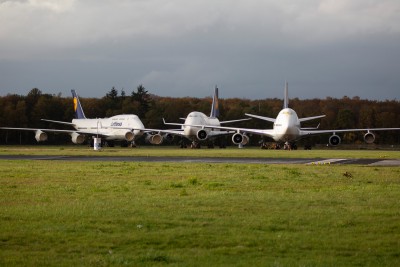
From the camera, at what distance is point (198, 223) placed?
39.7 feet

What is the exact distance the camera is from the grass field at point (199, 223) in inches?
367

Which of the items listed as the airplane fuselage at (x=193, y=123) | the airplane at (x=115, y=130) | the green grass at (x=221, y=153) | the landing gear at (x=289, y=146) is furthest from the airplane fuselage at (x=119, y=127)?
the green grass at (x=221, y=153)

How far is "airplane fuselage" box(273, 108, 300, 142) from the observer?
66.9m

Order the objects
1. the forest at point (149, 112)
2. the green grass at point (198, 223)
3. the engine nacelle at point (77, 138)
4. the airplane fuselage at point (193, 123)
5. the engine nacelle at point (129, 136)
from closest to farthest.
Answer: the green grass at point (198, 223)
the airplane fuselage at point (193, 123)
the engine nacelle at point (129, 136)
the engine nacelle at point (77, 138)
the forest at point (149, 112)

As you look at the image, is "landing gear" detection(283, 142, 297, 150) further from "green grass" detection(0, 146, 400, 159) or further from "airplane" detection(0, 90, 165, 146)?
"airplane" detection(0, 90, 165, 146)

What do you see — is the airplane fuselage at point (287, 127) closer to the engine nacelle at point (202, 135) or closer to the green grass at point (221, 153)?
the engine nacelle at point (202, 135)

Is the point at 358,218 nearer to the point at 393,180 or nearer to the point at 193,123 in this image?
the point at 393,180

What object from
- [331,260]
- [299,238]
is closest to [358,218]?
[299,238]

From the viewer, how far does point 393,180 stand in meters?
22.0

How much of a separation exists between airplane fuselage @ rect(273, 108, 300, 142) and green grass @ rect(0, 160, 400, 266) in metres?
46.2

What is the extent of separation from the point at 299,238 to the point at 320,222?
1703 millimetres

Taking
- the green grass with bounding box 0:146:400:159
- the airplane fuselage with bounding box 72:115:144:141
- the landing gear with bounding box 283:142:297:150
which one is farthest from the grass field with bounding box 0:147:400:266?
the airplane fuselage with bounding box 72:115:144:141

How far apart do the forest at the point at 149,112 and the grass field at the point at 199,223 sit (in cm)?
8392

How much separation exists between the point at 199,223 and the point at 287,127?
55174 millimetres
